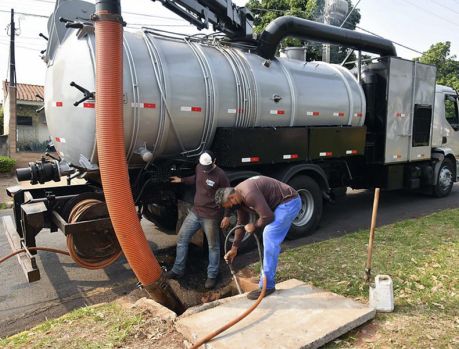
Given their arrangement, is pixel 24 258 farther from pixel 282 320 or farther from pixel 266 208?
pixel 282 320

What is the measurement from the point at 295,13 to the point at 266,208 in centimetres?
1422

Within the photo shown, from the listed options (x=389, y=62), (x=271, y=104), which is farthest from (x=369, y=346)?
(x=389, y=62)

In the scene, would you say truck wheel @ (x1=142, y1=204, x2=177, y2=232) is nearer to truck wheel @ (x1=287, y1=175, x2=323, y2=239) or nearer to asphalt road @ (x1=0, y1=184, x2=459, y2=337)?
asphalt road @ (x1=0, y1=184, x2=459, y2=337)

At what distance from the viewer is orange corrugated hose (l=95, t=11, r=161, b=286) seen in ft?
13.2

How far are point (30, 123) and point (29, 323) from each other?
2114 cm

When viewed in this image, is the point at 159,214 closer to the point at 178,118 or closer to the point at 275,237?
the point at 178,118

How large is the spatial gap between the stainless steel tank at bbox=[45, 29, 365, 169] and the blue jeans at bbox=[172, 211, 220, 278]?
1100 mm

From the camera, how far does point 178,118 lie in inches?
224

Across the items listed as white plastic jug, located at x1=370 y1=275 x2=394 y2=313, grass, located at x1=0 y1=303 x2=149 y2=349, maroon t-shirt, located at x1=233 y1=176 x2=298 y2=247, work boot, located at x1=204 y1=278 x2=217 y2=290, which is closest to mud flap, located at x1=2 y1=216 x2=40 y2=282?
grass, located at x1=0 y1=303 x2=149 y2=349

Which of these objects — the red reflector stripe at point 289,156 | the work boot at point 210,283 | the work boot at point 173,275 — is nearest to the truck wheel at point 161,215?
the work boot at point 173,275

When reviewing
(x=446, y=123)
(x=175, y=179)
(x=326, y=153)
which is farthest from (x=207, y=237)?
(x=446, y=123)

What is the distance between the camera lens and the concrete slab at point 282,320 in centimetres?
347

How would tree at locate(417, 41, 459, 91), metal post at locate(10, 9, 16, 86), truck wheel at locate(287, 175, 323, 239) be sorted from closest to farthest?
truck wheel at locate(287, 175, 323, 239)
metal post at locate(10, 9, 16, 86)
tree at locate(417, 41, 459, 91)

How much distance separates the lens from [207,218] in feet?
17.7
